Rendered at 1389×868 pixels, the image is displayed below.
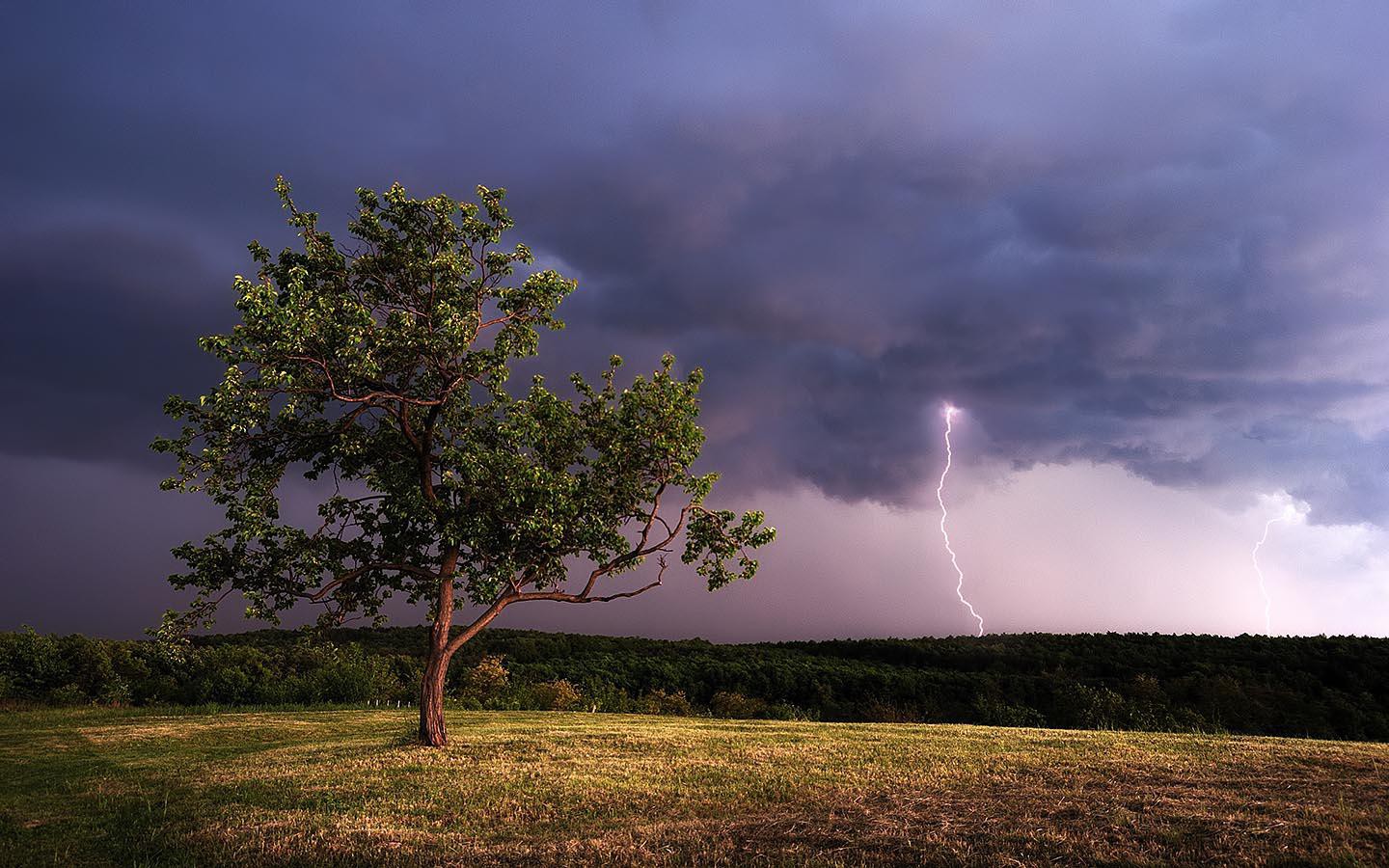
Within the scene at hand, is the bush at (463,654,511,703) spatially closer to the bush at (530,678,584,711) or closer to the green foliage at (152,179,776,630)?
the bush at (530,678,584,711)

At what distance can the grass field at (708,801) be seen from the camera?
9.83 meters

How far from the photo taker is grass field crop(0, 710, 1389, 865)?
9.83m

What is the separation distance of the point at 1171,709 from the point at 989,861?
148 ft

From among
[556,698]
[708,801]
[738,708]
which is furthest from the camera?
[738,708]

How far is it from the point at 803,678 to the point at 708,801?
53379 millimetres

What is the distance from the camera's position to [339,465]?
22.9 meters

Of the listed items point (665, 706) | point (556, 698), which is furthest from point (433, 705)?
point (665, 706)

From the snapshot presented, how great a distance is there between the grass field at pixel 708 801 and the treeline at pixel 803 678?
680 centimetres

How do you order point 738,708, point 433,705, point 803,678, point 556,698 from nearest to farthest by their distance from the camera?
1. point 433,705
2. point 556,698
3. point 738,708
4. point 803,678

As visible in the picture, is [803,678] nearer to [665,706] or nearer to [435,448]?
[665,706]

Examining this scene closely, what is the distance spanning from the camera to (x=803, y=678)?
6425 centimetres

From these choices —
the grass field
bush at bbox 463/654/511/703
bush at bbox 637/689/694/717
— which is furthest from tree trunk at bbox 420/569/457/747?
bush at bbox 637/689/694/717

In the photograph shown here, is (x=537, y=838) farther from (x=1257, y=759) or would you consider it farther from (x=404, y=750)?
(x=1257, y=759)

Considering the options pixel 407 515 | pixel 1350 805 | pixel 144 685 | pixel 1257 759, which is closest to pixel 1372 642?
pixel 1257 759
